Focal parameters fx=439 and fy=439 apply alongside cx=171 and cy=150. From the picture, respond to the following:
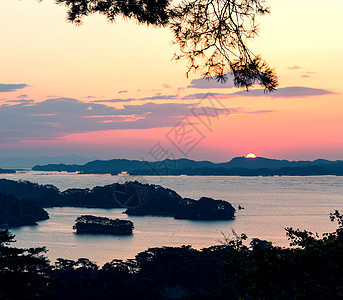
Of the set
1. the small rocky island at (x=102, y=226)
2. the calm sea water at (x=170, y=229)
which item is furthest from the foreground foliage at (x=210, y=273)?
the small rocky island at (x=102, y=226)

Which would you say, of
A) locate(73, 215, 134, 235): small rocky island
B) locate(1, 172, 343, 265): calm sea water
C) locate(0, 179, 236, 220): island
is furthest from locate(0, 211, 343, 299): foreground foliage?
locate(0, 179, 236, 220): island

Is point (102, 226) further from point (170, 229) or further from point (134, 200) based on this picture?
point (134, 200)

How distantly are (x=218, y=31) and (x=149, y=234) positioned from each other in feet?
189

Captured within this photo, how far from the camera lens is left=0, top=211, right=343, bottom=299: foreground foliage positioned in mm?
6090

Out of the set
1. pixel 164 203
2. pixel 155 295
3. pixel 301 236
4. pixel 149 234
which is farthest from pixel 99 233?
pixel 301 236

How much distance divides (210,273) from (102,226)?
124ft

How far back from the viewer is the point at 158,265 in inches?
1205

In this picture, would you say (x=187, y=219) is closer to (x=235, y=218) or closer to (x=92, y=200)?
(x=235, y=218)

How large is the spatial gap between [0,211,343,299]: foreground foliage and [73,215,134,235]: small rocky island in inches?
1257

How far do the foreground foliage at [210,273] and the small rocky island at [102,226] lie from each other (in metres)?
31.9

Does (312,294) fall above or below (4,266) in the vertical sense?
above

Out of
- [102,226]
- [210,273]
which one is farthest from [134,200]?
[210,273]

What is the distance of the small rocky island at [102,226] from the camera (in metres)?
63.6

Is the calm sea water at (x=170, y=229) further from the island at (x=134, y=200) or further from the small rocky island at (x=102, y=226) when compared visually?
the island at (x=134, y=200)
